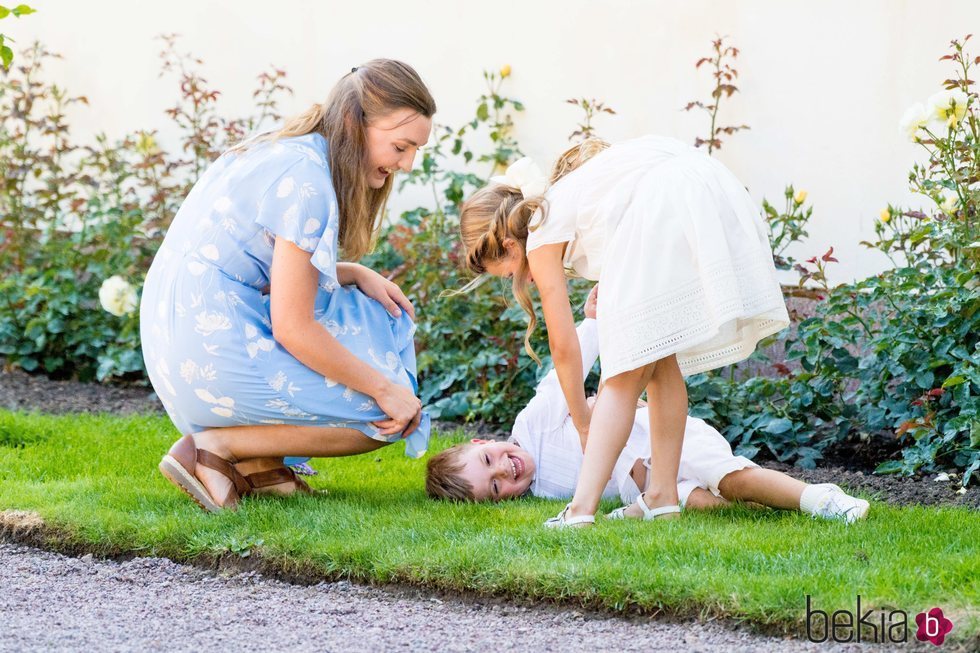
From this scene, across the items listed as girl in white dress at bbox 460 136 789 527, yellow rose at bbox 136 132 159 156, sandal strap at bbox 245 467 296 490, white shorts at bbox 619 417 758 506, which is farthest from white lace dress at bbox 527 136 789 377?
yellow rose at bbox 136 132 159 156

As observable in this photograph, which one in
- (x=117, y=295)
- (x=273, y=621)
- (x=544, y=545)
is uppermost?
(x=117, y=295)

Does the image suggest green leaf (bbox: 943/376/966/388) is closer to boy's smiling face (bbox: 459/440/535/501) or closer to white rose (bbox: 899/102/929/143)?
white rose (bbox: 899/102/929/143)

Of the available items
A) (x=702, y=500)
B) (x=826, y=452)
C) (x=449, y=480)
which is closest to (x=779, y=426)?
(x=826, y=452)

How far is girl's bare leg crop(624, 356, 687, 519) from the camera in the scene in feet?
9.78

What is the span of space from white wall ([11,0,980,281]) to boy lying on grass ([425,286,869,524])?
5.41ft

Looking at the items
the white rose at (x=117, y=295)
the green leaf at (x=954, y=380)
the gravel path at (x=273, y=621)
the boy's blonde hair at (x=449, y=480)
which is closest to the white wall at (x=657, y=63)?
the green leaf at (x=954, y=380)

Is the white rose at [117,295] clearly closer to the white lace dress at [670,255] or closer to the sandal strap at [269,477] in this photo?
the sandal strap at [269,477]

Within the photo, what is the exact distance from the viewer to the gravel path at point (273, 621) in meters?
2.17

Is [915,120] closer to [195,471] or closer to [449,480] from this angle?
[449,480]

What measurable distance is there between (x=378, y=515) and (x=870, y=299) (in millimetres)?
1822

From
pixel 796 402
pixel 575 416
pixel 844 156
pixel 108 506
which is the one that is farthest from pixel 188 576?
pixel 844 156

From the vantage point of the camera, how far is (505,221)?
10.3ft

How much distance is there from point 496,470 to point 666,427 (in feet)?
1.99

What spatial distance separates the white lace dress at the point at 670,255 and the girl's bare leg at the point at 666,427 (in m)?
0.09
